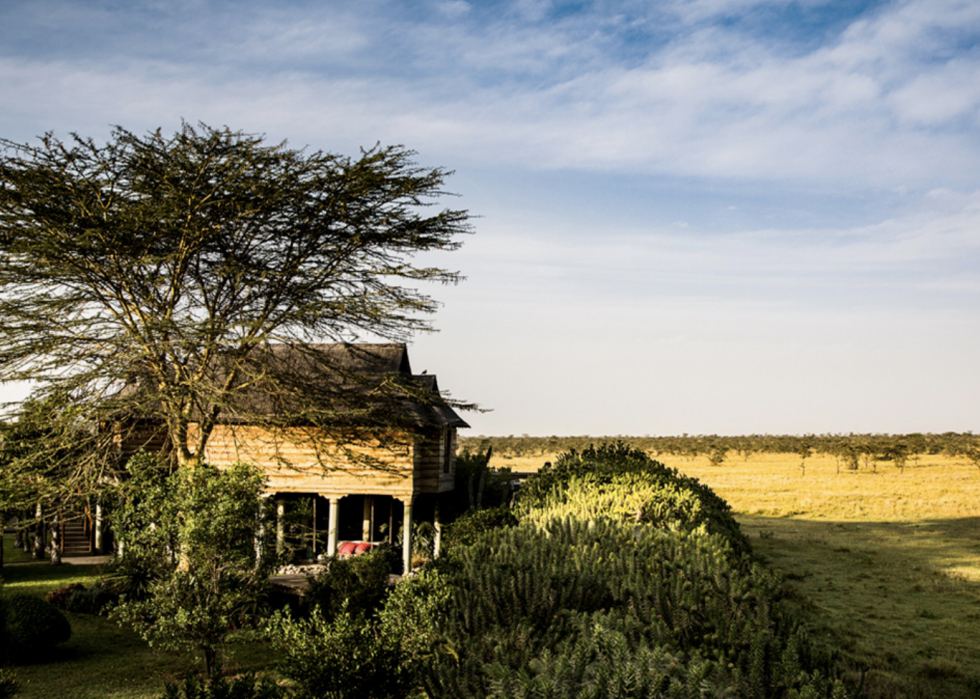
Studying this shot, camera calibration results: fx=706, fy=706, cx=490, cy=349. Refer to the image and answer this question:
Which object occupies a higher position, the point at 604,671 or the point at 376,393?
the point at 376,393

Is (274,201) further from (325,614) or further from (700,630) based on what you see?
(700,630)

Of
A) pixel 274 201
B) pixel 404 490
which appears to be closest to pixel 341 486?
pixel 404 490

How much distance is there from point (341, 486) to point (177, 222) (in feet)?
29.7

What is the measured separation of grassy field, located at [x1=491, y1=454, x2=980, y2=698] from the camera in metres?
12.1

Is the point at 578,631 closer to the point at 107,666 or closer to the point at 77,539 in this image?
the point at 107,666

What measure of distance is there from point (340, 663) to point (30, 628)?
9.25 meters

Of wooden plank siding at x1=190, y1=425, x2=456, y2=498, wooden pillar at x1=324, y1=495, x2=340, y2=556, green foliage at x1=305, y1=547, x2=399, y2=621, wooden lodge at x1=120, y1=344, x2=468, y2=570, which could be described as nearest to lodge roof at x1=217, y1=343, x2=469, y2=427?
wooden lodge at x1=120, y1=344, x2=468, y2=570

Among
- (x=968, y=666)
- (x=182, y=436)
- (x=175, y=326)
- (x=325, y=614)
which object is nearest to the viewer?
(x=968, y=666)

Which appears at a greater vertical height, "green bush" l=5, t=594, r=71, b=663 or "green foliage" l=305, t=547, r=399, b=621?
"green foliage" l=305, t=547, r=399, b=621

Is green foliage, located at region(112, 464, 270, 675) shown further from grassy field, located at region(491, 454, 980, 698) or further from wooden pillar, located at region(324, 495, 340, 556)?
grassy field, located at region(491, 454, 980, 698)

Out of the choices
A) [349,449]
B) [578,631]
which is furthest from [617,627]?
[349,449]

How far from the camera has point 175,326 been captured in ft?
59.5

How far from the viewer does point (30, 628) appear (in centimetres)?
1416

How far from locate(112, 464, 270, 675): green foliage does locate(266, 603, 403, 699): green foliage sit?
3.08m
